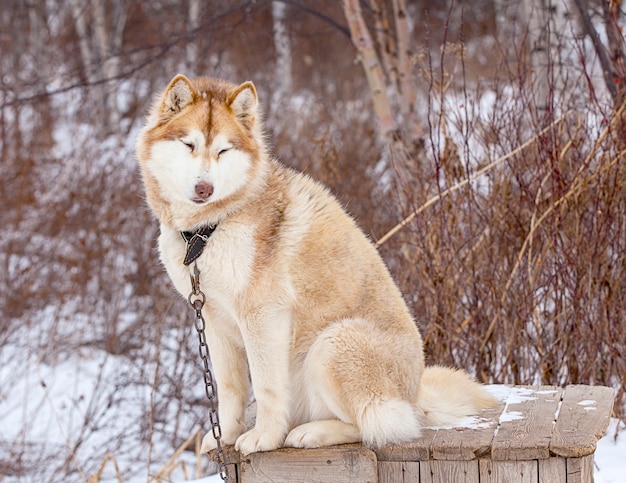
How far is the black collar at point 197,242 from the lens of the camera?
114 inches

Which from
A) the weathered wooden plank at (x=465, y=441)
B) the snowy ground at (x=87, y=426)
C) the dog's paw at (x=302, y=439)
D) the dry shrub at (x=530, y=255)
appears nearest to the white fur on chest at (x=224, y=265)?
the dog's paw at (x=302, y=439)

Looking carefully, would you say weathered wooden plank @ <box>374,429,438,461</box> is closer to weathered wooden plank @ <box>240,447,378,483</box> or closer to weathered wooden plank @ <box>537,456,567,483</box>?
weathered wooden plank @ <box>240,447,378,483</box>

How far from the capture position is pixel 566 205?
4.48 meters

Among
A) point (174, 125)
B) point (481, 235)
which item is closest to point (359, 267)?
point (174, 125)

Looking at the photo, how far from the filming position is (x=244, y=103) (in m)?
2.95

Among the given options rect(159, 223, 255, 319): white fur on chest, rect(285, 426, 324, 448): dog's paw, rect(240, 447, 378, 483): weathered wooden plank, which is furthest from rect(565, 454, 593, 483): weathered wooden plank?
rect(159, 223, 255, 319): white fur on chest

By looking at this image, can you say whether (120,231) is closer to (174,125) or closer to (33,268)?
(33,268)

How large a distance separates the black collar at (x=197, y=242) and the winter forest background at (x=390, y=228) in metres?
1.47

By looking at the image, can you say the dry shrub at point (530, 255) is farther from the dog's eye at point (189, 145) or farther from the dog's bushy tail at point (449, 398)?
the dog's eye at point (189, 145)

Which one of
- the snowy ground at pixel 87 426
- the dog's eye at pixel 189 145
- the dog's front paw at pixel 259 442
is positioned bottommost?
the snowy ground at pixel 87 426

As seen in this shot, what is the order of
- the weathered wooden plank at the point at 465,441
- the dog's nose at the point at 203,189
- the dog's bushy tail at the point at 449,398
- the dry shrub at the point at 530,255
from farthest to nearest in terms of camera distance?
the dry shrub at the point at 530,255 < the dog's bushy tail at the point at 449,398 < the weathered wooden plank at the point at 465,441 < the dog's nose at the point at 203,189

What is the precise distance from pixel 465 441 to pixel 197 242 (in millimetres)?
1184

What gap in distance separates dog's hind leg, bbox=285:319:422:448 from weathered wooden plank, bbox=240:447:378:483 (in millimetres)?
47

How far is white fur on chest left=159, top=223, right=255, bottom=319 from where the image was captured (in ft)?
9.43
